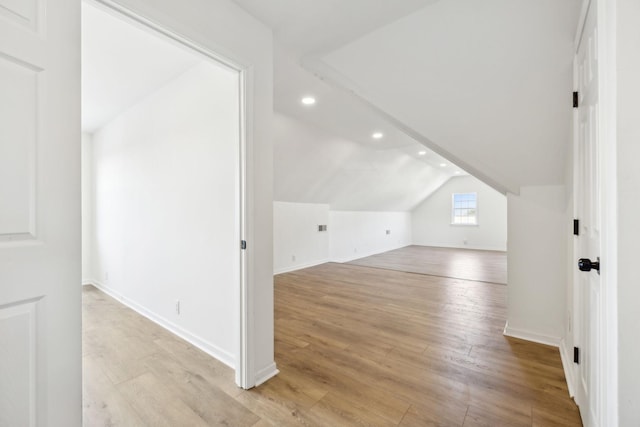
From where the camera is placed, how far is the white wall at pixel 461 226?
8.55m

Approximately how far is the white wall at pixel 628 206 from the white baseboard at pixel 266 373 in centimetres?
171

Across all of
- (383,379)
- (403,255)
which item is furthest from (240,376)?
(403,255)

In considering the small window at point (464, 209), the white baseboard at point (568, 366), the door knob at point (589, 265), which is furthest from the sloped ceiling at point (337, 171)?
the white baseboard at point (568, 366)

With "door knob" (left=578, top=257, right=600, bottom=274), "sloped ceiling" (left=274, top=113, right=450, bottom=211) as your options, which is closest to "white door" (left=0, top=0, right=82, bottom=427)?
"door knob" (left=578, top=257, right=600, bottom=274)

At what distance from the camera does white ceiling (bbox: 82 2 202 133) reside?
73.8 inches

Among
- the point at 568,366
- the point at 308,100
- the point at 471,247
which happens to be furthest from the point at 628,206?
the point at 471,247

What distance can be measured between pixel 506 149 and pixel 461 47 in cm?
98

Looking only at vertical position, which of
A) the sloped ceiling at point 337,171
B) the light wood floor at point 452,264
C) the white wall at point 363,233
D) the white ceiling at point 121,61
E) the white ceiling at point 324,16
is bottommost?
the light wood floor at point 452,264

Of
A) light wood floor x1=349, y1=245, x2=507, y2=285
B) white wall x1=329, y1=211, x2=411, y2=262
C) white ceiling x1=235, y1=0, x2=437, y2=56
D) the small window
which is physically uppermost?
white ceiling x1=235, y1=0, x2=437, y2=56

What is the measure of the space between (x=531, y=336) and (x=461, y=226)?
24.4ft

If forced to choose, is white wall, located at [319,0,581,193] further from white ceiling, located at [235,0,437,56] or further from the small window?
the small window

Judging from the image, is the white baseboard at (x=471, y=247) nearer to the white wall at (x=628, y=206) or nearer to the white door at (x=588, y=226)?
the white door at (x=588, y=226)

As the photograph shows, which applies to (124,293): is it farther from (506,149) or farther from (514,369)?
(506,149)

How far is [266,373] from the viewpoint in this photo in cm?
186
